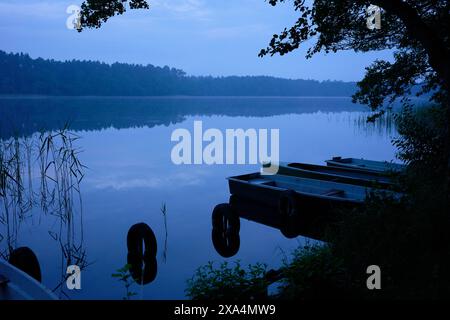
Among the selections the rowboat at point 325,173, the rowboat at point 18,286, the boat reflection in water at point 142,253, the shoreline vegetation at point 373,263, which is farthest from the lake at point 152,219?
the shoreline vegetation at point 373,263

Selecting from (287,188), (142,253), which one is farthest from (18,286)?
Result: (287,188)

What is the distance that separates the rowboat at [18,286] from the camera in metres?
4.12

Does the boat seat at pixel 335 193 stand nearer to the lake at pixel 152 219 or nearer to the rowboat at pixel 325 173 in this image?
the rowboat at pixel 325 173

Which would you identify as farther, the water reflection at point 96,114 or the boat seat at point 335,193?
the water reflection at point 96,114

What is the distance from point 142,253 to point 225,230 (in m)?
2.57

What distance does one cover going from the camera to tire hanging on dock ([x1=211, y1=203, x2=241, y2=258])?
970 cm

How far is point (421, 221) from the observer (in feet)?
17.5

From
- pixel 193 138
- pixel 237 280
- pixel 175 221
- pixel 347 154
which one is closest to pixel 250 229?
pixel 175 221

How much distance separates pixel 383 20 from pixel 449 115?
301 cm

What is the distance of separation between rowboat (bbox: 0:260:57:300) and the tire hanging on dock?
551 cm

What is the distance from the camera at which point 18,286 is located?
441 cm

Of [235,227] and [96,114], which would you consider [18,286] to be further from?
[96,114]

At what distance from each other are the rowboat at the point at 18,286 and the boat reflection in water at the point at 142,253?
3410 millimetres
